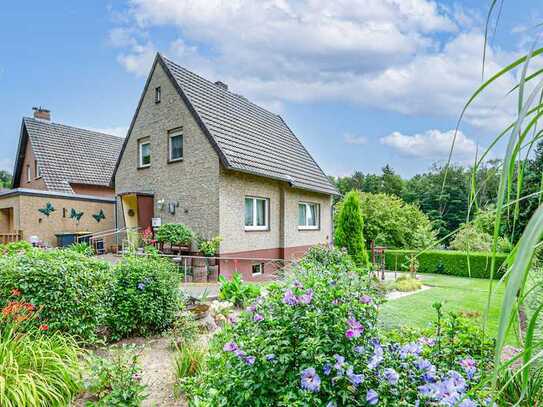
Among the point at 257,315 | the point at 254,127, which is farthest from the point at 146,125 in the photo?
the point at 257,315

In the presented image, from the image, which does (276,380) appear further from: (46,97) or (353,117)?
(46,97)

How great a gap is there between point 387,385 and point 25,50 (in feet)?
52.1

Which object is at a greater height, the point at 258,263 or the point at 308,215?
the point at 308,215

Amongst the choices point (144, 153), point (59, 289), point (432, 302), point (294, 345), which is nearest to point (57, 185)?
point (144, 153)

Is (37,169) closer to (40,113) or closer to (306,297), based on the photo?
(40,113)

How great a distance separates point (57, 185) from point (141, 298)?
47.0ft

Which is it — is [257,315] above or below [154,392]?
above

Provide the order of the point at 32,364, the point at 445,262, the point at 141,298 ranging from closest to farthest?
the point at 32,364
the point at 141,298
the point at 445,262

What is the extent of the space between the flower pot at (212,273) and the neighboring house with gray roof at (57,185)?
6.63 meters

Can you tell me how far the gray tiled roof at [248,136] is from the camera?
1177 cm

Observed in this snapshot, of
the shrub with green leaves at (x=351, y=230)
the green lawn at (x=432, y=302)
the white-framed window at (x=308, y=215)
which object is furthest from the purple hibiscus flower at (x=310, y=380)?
the white-framed window at (x=308, y=215)

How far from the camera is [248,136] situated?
44.9 ft

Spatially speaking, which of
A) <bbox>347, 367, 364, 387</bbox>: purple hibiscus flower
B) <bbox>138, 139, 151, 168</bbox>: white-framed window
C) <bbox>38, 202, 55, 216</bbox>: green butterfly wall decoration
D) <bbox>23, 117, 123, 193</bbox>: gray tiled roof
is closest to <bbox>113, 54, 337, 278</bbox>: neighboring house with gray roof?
<bbox>138, 139, 151, 168</bbox>: white-framed window

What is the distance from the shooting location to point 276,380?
2129mm
